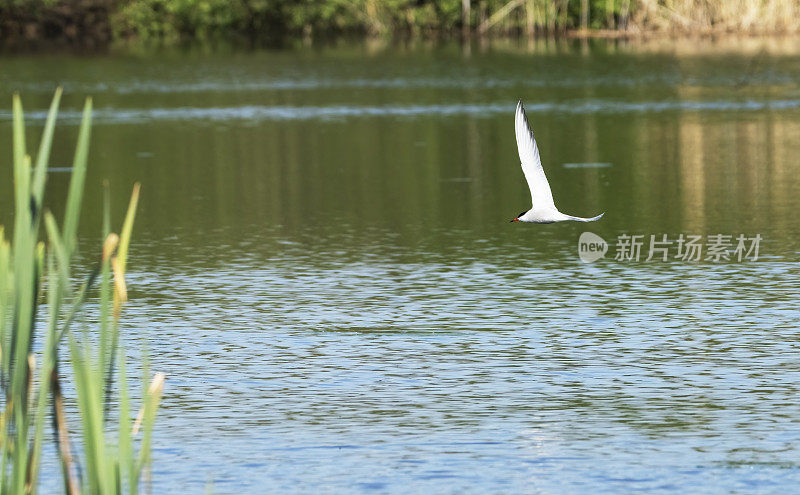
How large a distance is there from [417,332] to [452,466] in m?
2.86

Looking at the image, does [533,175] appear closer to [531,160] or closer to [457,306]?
[531,160]

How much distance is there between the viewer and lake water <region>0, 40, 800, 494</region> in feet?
22.7

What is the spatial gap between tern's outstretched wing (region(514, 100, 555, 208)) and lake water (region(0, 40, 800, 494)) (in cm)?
102

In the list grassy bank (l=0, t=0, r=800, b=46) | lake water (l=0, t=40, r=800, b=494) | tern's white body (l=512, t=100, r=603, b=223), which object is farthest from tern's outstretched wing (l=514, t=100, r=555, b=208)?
grassy bank (l=0, t=0, r=800, b=46)

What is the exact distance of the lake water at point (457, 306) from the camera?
6934 mm

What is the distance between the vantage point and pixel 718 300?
10.5m

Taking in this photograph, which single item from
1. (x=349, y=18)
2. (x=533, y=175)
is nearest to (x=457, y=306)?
(x=533, y=175)

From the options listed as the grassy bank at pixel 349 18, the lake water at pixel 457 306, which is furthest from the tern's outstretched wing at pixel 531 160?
the grassy bank at pixel 349 18

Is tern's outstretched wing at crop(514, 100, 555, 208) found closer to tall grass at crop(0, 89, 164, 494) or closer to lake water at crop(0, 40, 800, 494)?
lake water at crop(0, 40, 800, 494)

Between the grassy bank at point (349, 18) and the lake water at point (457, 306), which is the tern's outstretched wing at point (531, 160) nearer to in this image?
the lake water at point (457, 306)

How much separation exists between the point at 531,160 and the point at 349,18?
67093mm

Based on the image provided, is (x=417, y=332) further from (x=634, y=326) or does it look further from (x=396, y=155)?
(x=396, y=155)

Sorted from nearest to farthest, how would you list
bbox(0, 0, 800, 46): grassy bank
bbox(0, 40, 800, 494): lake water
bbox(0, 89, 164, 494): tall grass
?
bbox(0, 89, 164, 494): tall grass, bbox(0, 40, 800, 494): lake water, bbox(0, 0, 800, 46): grassy bank

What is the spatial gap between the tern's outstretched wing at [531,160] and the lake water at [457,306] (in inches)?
40.3
